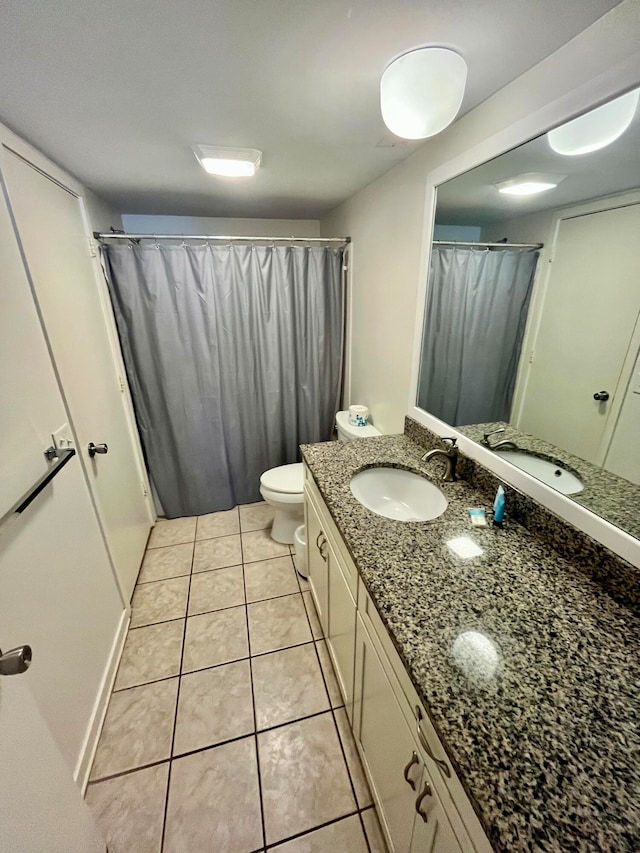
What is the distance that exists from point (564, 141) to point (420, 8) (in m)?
0.47

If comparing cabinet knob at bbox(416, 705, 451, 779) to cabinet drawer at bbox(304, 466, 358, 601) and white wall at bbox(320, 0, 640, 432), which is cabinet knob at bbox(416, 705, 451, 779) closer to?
cabinet drawer at bbox(304, 466, 358, 601)

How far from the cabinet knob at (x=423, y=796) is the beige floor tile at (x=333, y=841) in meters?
0.56

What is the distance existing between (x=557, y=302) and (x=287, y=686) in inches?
68.0

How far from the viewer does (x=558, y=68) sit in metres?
0.81

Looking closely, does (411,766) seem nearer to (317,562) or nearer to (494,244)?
(317,562)

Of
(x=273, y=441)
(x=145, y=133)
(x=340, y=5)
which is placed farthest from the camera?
(x=273, y=441)

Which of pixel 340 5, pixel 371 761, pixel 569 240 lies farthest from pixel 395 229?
pixel 371 761

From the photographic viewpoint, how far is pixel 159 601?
1.77 m

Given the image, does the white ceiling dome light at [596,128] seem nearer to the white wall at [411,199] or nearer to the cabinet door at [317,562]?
the white wall at [411,199]

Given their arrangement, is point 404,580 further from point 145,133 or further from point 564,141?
point 145,133

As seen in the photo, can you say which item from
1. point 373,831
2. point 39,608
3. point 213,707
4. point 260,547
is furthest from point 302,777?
point 260,547

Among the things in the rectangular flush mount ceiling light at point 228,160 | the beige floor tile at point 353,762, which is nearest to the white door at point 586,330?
the rectangular flush mount ceiling light at point 228,160

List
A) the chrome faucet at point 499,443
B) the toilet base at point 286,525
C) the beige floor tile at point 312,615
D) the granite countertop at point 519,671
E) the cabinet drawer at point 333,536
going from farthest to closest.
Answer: the toilet base at point 286,525 → the beige floor tile at point 312,615 → the chrome faucet at point 499,443 → the cabinet drawer at point 333,536 → the granite countertop at point 519,671

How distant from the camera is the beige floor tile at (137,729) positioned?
3.82 feet
